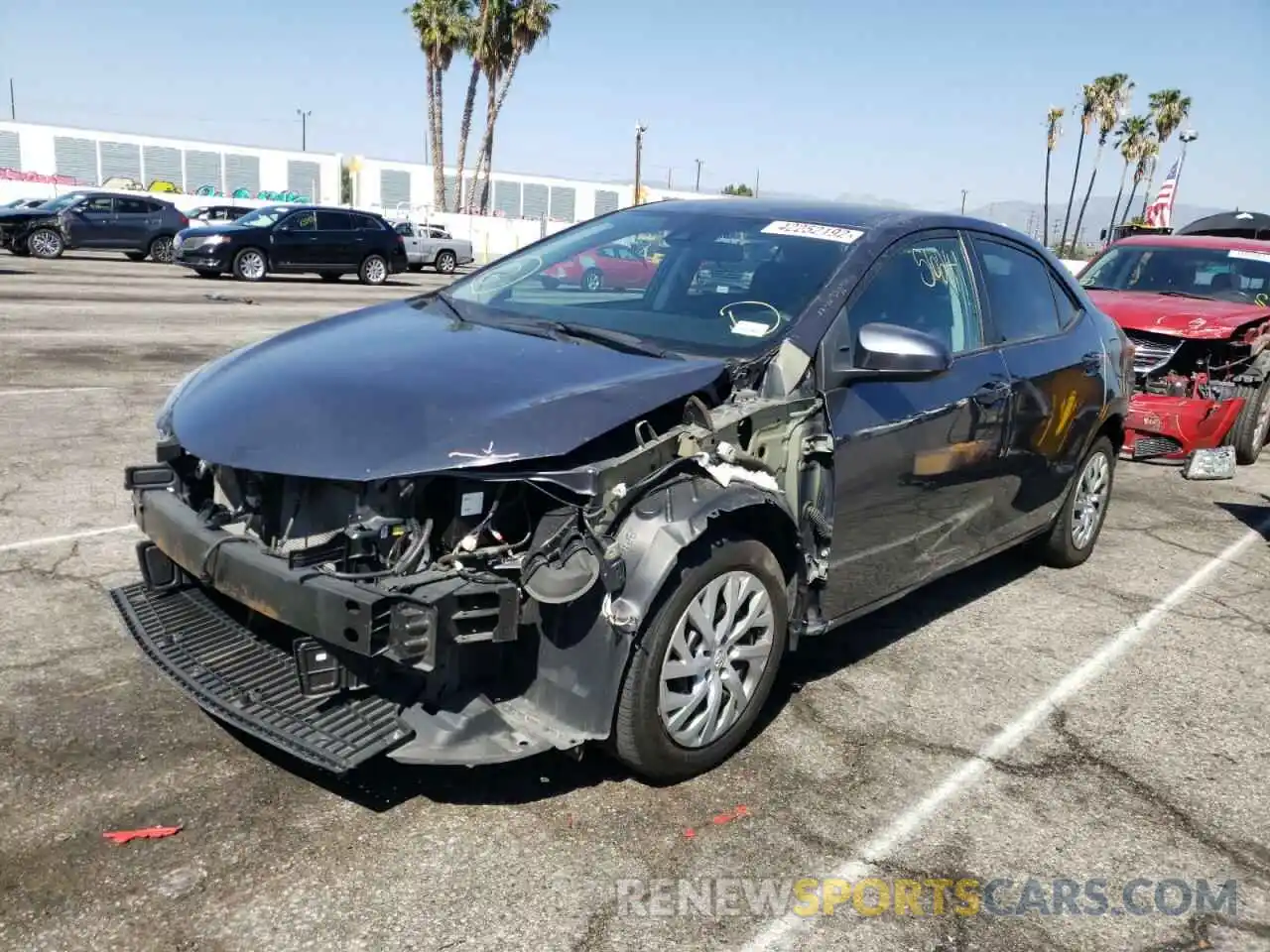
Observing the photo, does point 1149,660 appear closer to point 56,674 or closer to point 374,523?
point 374,523

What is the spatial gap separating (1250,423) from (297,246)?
19252 millimetres

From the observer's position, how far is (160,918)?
2.61 metres

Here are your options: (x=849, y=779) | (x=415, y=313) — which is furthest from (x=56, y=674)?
(x=849, y=779)

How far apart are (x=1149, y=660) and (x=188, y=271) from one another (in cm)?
2372

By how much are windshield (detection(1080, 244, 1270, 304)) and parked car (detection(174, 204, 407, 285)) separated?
1757cm

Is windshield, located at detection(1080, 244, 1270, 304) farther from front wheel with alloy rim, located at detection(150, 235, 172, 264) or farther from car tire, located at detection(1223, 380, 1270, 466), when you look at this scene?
front wheel with alloy rim, located at detection(150, 235, 172, 264)

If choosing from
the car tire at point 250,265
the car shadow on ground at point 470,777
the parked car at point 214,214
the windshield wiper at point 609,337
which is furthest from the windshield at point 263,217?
the car shadow on ground at point 470,777

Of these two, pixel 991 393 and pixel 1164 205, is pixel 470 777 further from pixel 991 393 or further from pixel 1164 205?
pixel 1164 205

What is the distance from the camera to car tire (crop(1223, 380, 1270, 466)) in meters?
8.81

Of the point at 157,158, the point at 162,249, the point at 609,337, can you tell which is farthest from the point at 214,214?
the point at 157,158

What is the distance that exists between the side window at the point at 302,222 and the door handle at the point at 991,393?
825 inches

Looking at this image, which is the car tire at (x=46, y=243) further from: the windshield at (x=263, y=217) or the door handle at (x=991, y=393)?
the door handle at (x=991, y=393)

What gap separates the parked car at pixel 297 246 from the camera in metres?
22.2

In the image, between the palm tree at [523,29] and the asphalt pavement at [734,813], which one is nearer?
the asphalt pavement at [734,813]
